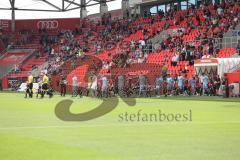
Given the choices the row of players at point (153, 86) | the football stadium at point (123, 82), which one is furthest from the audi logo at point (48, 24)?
the row of players at point (153, 86)

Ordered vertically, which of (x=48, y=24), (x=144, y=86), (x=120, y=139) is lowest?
(x=120, y=139)

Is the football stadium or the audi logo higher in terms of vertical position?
the audi logo

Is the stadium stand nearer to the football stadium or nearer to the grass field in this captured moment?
the football stadium

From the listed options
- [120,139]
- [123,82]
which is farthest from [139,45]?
[120,139]

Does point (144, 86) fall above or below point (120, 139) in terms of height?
above

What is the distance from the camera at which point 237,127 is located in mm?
15586

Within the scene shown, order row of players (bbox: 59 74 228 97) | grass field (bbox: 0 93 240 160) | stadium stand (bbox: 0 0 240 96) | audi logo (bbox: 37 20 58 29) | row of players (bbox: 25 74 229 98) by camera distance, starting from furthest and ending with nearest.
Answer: audi logo (bbox: 37 20 58 29)
stadium stand (bbox: 0 0 240 96)
row of players (bbox: 59 74 228 97)
row of players (bbox: 25 74 229 98)
grass field (bbox: 0 93 240 160)

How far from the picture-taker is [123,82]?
4300cm

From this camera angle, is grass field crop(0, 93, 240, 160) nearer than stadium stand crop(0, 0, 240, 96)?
Yes

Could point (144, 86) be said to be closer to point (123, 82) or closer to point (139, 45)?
point (123, 82)

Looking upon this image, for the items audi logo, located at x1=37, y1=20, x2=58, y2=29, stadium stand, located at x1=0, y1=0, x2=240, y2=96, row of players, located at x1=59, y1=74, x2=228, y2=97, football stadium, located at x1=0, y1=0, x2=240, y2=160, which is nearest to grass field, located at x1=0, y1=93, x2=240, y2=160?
football stadium, located at x1=0, y1=0, x2=240, y2=160

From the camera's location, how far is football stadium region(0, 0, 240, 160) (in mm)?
12156

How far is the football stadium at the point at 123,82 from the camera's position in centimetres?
1216

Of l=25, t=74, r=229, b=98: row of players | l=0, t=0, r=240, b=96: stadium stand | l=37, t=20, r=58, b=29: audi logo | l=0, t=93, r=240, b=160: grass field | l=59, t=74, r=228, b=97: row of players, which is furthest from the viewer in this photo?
l=37, t=20, r=58, b=29: audi logo
